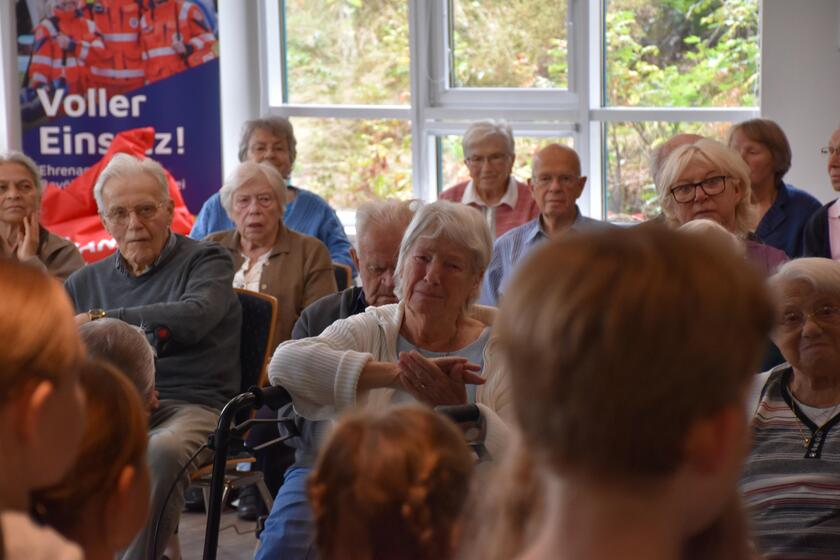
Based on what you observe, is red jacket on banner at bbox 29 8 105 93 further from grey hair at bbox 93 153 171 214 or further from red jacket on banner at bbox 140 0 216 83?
grey hair at bbox 93 153 171 214

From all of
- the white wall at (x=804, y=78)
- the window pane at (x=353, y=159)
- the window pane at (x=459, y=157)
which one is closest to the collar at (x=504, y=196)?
the window pane at (x=459, y=157)

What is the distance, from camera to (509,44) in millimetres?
6652

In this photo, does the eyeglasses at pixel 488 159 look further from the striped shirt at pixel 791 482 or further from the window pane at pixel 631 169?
the striped shirt at pixel 791 482

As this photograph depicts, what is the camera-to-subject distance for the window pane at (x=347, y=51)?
22.4 ft

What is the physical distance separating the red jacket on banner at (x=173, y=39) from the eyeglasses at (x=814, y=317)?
4742 millimetres

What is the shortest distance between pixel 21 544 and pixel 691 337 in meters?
0.72

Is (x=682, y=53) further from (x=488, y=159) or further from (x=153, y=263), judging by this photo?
(x=153, y=263)

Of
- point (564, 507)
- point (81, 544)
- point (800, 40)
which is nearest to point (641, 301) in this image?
point (564, 507)

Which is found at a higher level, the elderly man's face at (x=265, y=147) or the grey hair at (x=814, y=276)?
the elderly man's face at (x=265, y=147)

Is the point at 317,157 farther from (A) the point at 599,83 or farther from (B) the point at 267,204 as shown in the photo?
(B) the point at 267,204

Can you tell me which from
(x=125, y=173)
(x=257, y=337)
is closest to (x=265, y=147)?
(x=125, y=173)

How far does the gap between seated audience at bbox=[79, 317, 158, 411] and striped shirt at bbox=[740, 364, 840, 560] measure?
1.45 m

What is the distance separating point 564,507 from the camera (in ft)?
2.86

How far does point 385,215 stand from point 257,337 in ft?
2.29
